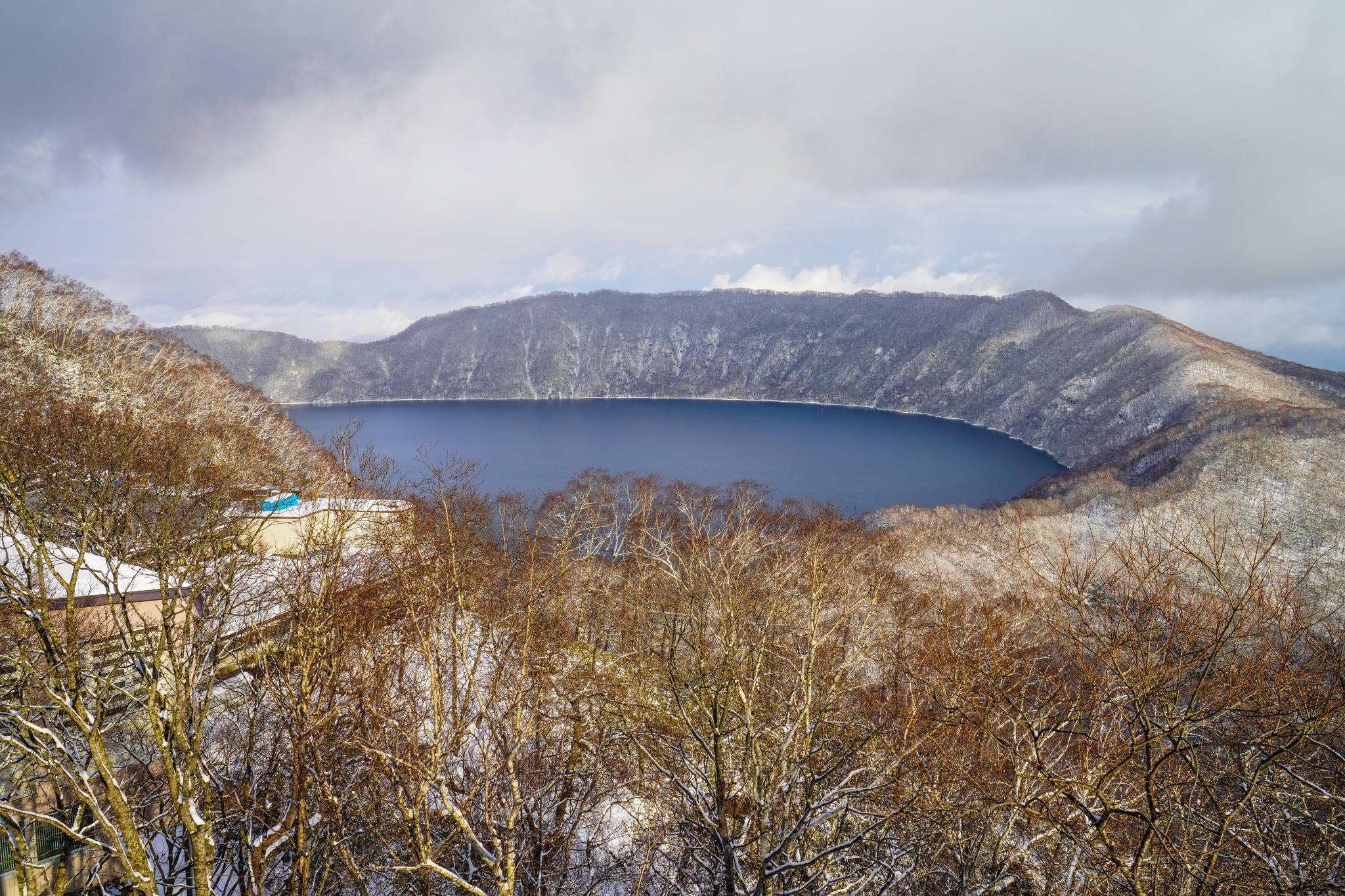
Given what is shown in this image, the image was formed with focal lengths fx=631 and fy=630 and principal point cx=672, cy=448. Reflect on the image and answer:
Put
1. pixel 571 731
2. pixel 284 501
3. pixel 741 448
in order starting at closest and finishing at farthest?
pixel 571 731 → pixel 284 501 → pixel 741 448

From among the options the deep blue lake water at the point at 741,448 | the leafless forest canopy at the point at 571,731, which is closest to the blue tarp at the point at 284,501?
the leafless forest canopy at the point at 571,731

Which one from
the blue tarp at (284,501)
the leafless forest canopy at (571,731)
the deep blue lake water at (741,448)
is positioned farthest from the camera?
the deep blue lake water at (741,448)

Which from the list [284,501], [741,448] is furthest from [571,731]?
[741,448]

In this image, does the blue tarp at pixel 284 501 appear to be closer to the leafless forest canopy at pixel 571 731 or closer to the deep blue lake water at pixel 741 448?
the leafless forest canopy at pixel 571 731

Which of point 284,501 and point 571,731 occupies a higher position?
point 284,501

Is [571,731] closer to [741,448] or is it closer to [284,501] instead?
[284,501]

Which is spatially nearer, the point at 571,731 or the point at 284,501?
the point at 571,731

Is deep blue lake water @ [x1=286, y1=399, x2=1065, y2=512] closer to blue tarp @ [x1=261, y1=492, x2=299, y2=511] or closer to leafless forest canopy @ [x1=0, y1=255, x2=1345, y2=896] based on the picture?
blue tarp @ [x1=261, y1=492, x2=299, y2=511]

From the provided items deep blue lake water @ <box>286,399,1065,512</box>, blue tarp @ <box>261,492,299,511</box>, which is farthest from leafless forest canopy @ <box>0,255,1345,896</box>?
deep blue lake water @ <box>286,399,1065,512</box>
